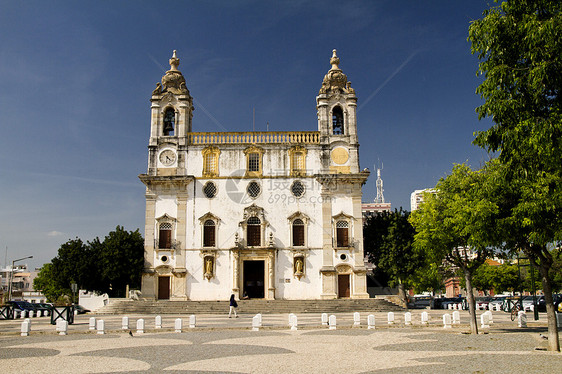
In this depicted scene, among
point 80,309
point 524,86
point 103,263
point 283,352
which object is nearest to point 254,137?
point 103,263

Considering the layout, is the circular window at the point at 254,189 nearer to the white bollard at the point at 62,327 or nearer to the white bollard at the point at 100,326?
the white bollard at the point at 100,326

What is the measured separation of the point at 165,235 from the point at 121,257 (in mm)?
4123

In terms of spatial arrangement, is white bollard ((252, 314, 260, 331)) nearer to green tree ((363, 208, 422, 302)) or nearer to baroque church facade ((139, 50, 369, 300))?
baroque church facade ((139, 50, 369, 300))

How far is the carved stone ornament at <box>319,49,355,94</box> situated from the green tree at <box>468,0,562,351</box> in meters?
30.1

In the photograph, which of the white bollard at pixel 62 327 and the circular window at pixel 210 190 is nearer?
the white bollard at pixel 62 327

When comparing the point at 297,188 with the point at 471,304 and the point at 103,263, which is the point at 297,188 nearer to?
the point at 103,263

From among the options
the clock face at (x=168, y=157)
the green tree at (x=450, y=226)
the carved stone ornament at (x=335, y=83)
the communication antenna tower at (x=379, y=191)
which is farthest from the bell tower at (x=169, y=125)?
the communication antenna tower at (x=379, y=191)

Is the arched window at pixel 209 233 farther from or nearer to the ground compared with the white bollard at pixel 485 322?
farther from the ground

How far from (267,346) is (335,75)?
98.9 ft

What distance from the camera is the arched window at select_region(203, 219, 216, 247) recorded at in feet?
127

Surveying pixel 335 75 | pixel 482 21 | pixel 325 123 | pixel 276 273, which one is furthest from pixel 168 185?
pixel 482 21

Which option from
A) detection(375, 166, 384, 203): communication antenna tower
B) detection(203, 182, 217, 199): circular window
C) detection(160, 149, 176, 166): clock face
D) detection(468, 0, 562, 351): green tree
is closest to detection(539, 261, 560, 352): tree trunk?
detection(468, 0, 562, 351): green tree

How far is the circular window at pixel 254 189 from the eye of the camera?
129ft

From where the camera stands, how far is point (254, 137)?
40.6 m
